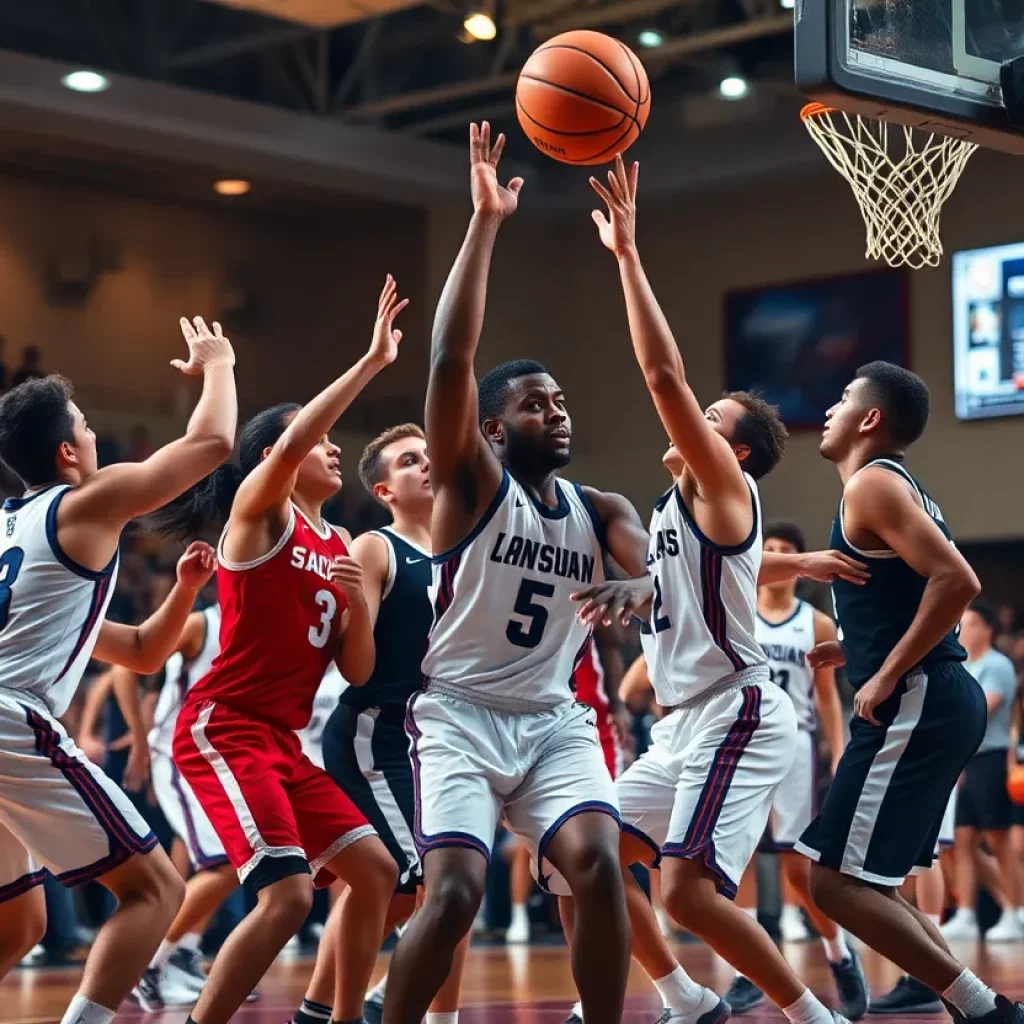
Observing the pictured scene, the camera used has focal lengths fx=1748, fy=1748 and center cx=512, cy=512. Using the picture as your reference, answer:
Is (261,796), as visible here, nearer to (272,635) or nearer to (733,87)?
(272,635)

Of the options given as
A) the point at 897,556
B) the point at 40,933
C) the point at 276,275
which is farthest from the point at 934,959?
the point at 276,275

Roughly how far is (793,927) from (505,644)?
678 centimetres

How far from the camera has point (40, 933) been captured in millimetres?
5047

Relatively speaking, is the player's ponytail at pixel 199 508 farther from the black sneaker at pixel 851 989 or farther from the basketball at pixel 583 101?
the black sneaker at pixel 851 989

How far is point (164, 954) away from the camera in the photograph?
763 cm

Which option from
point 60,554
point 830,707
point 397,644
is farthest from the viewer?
point 830,707

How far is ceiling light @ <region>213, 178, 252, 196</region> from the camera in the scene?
742 inches

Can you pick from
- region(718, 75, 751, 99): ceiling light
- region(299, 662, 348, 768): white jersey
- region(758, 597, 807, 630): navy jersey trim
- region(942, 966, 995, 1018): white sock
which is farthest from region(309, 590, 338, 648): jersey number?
region(718, 75, 751, 99): ceiling light

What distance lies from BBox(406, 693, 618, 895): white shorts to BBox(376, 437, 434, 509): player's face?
1540 mm

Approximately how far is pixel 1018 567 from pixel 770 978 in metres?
13.0

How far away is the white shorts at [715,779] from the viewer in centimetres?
525

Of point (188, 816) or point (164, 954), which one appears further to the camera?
point (188, 816)

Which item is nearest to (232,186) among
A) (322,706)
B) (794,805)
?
(322,706)

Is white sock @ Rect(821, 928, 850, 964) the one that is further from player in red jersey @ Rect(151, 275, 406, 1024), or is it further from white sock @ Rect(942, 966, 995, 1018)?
player in red jersey @ Rect(151, 275, 406, 1024)
